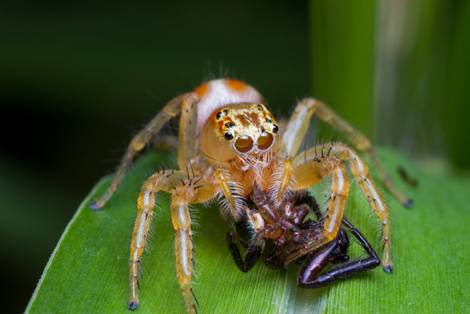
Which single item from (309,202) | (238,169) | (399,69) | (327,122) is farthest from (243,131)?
(399,69)

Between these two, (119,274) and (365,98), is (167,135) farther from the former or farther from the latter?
(119,274)

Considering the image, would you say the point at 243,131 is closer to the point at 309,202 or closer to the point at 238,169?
the point at 238,169

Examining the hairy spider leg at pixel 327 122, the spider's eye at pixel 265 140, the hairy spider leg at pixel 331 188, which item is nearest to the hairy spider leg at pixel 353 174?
the hairy spider leg at pixel 331 188

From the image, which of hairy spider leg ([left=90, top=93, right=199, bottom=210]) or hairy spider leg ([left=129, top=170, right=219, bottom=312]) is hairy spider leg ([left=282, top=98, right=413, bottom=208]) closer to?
hairy spider leg ([left=90, top=93, right=199, bottom=210])

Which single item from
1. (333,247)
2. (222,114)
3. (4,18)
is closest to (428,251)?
(333,247)

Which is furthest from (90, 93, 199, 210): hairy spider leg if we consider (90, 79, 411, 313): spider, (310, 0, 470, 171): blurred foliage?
(310, 0, 470, 171): blurred foliage

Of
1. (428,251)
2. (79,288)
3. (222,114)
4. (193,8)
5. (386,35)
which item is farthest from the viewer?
(193,8)
